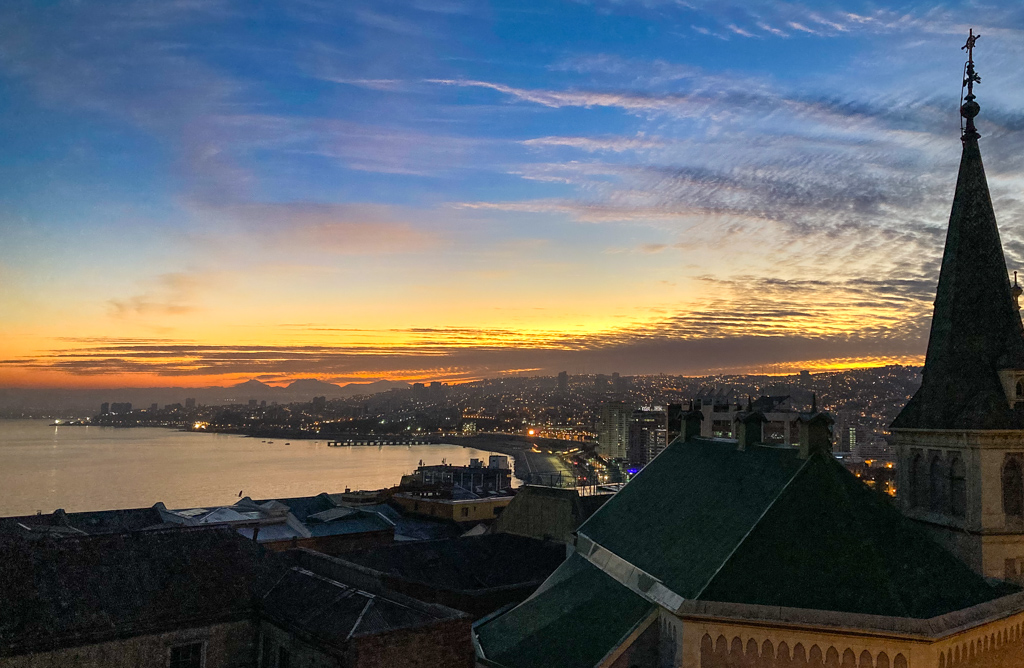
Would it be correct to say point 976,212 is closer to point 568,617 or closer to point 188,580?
point 568,617

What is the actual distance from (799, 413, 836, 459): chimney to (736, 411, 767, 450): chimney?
106 inches

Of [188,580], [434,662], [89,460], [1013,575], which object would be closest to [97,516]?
[188,580]

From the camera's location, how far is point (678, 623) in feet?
51.2

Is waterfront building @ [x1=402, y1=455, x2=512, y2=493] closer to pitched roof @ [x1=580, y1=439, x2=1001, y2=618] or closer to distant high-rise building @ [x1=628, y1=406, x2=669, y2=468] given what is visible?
pitched roof @ [x1=580, y1=439, x2=1001, y2=618]

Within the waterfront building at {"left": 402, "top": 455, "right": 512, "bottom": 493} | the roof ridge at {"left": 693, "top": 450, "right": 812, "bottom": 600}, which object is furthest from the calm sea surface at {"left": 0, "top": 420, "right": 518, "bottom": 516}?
the roof ridge at {"left": 693, "top": 450, "right": 812, "bottom": 600}

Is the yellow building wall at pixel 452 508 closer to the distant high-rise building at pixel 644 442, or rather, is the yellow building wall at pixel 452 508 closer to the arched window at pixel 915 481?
the arched window at pixel 915 481

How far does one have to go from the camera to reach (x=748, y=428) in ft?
64.8

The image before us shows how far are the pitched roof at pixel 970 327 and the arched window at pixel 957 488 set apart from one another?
3.02 ft

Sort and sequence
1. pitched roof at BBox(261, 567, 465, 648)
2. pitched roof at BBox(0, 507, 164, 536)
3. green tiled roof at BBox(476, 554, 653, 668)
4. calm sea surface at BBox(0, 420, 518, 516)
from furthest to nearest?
calm sea surface at BBox(0, 420, 518, 516) < pitched roof at BBox(0, 507, 164, 536) < pitched roof at BBox(261, 567, 465, 648) < green tiled roof at BBox(476, 554, 653, 668)

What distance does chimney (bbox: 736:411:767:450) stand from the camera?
19.8 meters

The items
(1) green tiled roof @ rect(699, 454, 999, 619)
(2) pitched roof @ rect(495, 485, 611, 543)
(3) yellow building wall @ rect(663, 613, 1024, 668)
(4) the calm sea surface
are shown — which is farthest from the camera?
(4) the calm sea surface

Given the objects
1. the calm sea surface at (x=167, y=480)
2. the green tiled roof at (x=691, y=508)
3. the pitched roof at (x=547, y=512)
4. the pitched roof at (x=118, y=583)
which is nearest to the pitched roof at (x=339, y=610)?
the pitched roof at (x=118, y=583)

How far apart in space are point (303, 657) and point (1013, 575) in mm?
16911

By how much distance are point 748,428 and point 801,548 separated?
4725 mm
